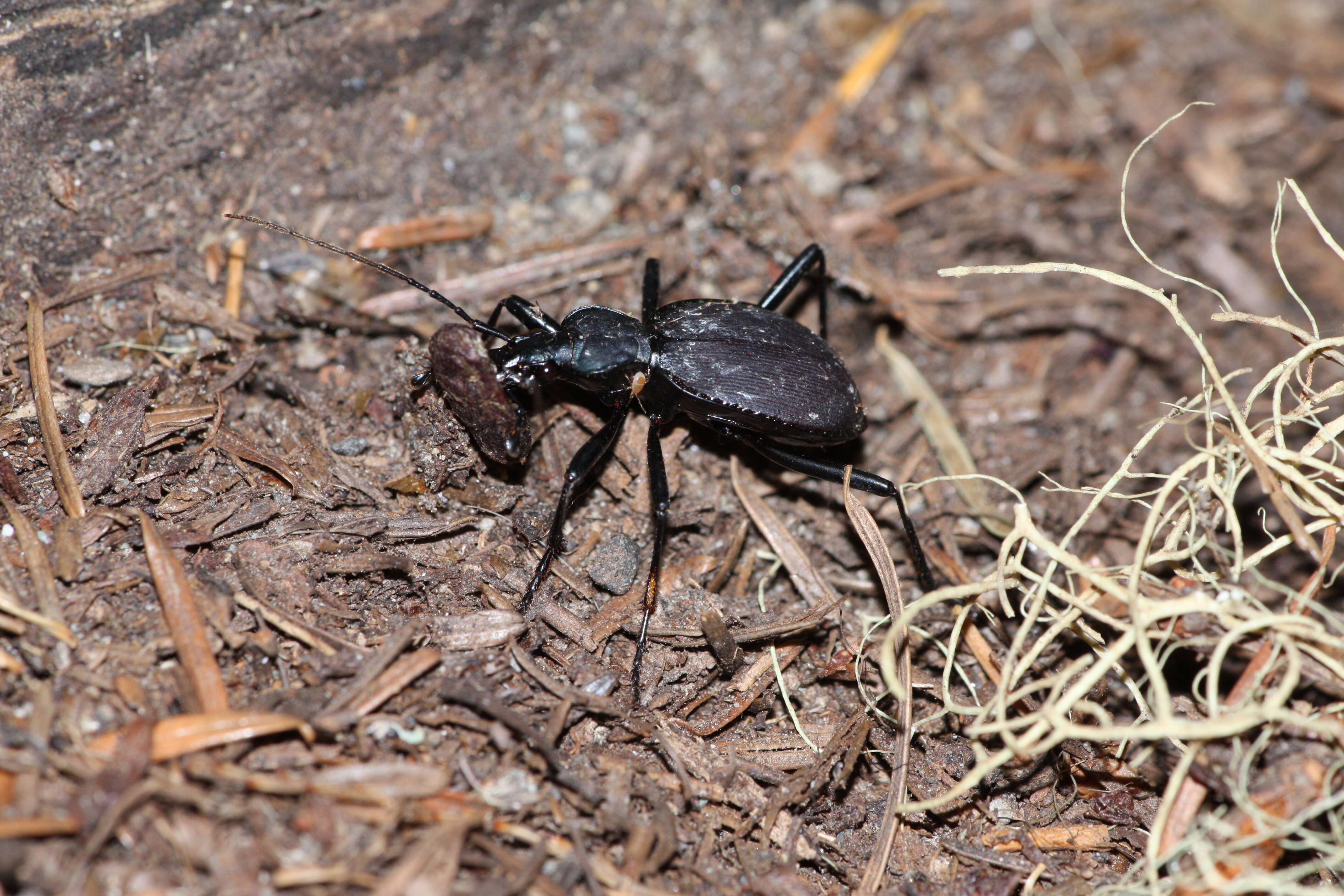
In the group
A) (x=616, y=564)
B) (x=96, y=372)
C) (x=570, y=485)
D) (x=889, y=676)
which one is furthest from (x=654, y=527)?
(x=96, y=372)

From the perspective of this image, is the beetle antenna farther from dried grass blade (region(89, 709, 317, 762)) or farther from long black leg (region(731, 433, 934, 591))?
dried grass blade (region(89, 709, 317, 762))

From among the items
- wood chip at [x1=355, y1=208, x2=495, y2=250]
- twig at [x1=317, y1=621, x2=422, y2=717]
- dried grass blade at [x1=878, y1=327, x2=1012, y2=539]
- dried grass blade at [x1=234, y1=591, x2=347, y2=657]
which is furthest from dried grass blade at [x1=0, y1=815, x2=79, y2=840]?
dried grass blade at [x1=878, y1=327, x2=1012, y2=539]

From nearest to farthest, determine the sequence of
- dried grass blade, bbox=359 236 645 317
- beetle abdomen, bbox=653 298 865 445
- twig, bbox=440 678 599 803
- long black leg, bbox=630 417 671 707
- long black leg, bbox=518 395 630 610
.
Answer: twig, bbox=440 678 599 803 < long black leg, bbox=630 417 671 707 < long black leg, bbox=518 395 630 610 < beetle abdomen, bbox=653 298 865 445 < dried grass blade, bbox=359 236 645 317

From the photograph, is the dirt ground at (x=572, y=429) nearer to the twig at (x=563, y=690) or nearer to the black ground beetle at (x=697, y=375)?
the twig at (x=563, y=690)

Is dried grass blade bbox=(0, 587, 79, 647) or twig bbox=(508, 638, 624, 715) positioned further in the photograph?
twig bbox=(508, 638, 624, 715)

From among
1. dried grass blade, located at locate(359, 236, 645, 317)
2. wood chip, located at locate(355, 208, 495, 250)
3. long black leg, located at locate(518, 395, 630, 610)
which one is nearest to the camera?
long black leg, located at locate(518, 395, 630, 610)

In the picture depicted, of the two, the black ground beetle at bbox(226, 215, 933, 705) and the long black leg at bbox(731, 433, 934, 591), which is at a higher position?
the black ground beetle at bbox(226, 215, 933, 705)

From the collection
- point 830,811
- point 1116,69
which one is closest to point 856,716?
point 830,811

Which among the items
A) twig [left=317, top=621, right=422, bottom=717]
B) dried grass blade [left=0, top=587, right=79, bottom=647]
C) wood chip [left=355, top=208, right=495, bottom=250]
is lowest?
twig [left=317, top=621, right=422, bottom=717]

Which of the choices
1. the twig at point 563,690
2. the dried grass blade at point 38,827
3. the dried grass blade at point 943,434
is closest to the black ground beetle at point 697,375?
the dried grass blade at point 943,434

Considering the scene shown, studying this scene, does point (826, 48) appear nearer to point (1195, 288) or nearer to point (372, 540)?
point (1195, 288)
